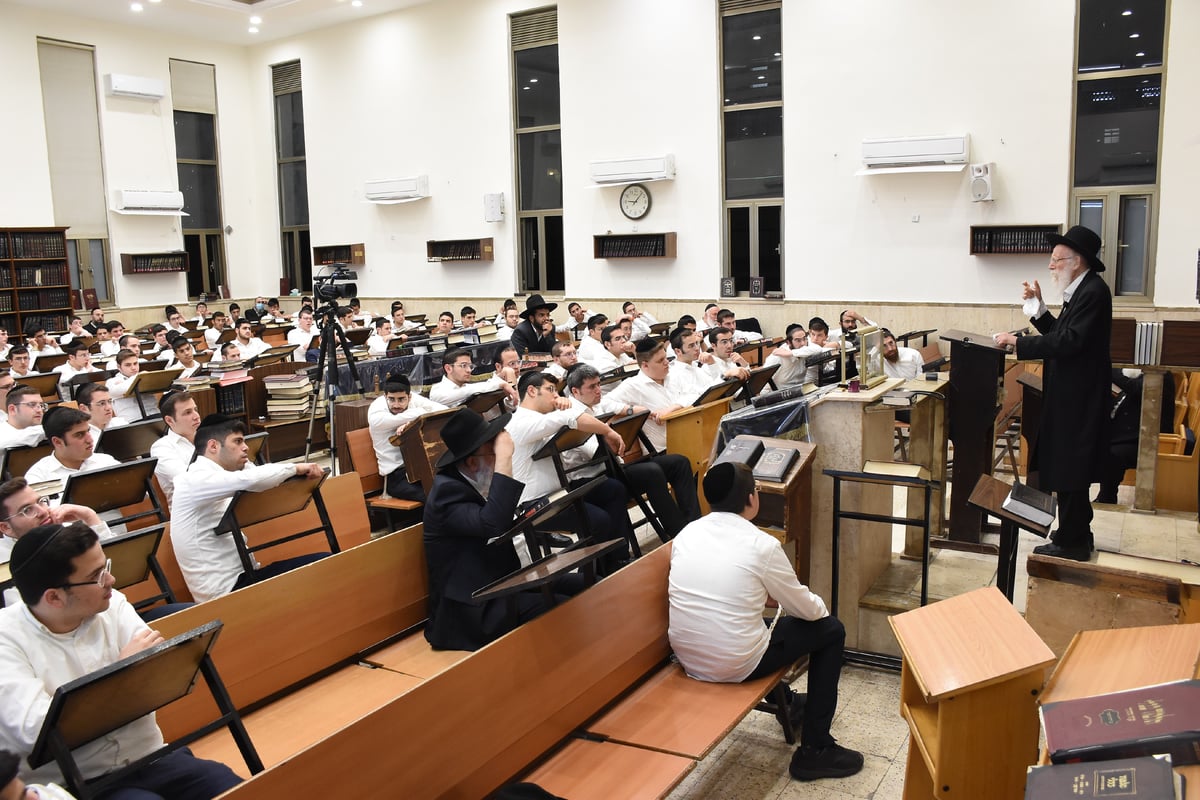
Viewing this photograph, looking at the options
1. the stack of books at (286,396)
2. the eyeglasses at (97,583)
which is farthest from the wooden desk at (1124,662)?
the stack of books at (286,396)

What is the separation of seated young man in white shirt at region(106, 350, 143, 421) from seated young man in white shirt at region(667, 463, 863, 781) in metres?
5.99

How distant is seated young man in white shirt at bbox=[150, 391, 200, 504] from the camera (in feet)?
16.0

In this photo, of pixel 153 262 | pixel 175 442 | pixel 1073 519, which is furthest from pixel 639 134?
pixel 1073 519

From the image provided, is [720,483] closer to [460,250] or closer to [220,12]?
[460,250]

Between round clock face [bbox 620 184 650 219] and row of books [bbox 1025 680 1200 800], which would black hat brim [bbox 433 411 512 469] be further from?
round clock face [bbox 620 184 650 219]

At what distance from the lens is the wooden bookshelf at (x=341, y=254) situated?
17141 millimetres

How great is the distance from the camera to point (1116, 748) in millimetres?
1737

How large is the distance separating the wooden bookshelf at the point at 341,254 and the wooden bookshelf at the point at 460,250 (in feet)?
4.93

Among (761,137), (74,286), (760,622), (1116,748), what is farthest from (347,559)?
(74,286)

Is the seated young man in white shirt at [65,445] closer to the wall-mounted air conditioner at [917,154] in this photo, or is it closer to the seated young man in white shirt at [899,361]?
the seated young man in white shirt at [899,361]

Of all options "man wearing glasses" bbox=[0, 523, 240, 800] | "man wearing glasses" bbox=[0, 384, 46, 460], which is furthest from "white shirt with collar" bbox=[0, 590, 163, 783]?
"man wearing glasses" bbox=[0, 384, 46, 460]

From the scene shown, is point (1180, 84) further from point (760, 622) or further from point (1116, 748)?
point (1116, 748)

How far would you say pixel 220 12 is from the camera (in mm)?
16203

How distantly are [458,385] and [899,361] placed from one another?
347 centimetres
